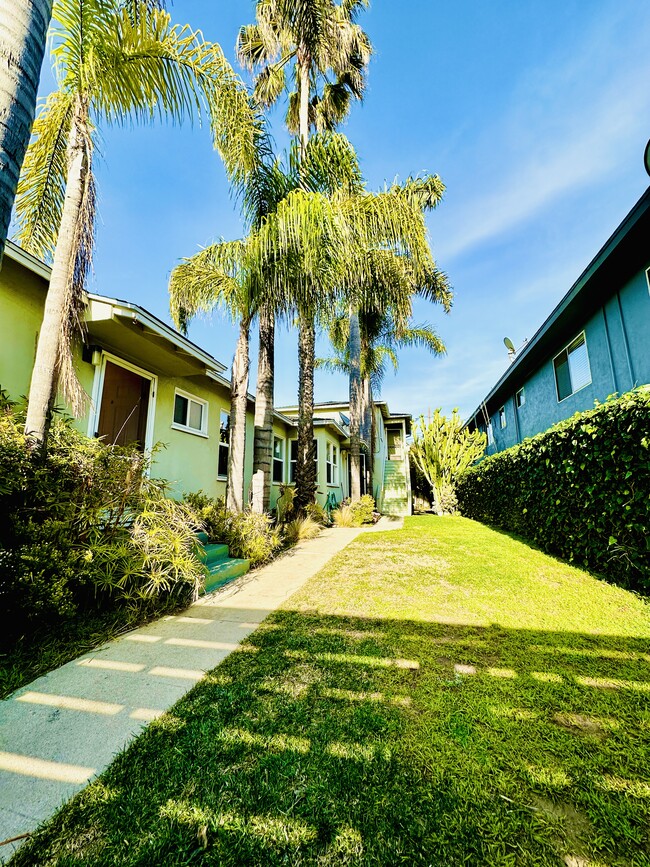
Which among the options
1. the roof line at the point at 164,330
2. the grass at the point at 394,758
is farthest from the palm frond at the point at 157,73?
the grass at the point at 394,758

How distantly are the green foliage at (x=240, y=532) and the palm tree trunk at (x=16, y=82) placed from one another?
504 centimetres

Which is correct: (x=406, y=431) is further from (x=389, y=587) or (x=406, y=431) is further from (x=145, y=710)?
(x=145, y=710)

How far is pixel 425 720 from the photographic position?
2.06 meters

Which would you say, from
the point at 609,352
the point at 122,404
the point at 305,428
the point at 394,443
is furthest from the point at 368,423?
the point at 394,443

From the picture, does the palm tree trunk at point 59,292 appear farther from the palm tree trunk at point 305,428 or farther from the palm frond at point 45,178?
the palm tree trunk at point 305,428

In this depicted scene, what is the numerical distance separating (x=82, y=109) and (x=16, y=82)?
12.7 feet

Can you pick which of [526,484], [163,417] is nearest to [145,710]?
[163,417]

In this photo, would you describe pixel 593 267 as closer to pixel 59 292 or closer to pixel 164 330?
pixel 164 330

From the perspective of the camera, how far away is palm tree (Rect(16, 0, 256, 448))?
12.6ft

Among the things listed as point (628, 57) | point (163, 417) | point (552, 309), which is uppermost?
point (628, 57)

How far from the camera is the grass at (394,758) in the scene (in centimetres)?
137

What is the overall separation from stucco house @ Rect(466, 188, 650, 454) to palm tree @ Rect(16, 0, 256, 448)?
6.58m

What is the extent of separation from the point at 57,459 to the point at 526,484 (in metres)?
7.74

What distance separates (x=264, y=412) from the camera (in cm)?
741
